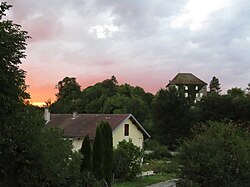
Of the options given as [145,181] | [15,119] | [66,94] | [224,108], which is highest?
[66,94]

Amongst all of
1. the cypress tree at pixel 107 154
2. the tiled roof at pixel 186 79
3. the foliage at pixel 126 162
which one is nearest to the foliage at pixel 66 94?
the tiled roof at pixel 186 79

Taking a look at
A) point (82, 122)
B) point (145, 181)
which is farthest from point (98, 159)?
point (82, 122)

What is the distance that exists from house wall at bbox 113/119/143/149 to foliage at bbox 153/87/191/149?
67.0ft

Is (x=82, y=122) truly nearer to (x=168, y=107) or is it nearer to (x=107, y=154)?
(x=107, y=154)

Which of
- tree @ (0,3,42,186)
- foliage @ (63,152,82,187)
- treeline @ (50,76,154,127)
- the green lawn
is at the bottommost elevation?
the green lawn

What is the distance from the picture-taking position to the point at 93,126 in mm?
45750

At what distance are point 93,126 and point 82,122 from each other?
2.18m

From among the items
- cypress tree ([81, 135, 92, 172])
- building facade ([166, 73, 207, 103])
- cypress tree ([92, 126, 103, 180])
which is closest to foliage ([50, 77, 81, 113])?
building facade ([166, 73, 207, 103])

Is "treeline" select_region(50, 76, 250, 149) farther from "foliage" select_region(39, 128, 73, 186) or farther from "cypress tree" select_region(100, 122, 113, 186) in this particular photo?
"foliage" select_region(39, 128, 73, 186)

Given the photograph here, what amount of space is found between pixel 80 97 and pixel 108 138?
222 feet

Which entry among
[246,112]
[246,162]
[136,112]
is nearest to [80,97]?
[136,112]

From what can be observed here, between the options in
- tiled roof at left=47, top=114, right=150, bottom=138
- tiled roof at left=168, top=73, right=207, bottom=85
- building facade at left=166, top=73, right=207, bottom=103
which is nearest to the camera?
tiled roof at left=47, top=114, right=150, bottom=138

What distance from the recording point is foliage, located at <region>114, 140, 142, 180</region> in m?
31.7

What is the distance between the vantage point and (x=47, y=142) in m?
15.2
